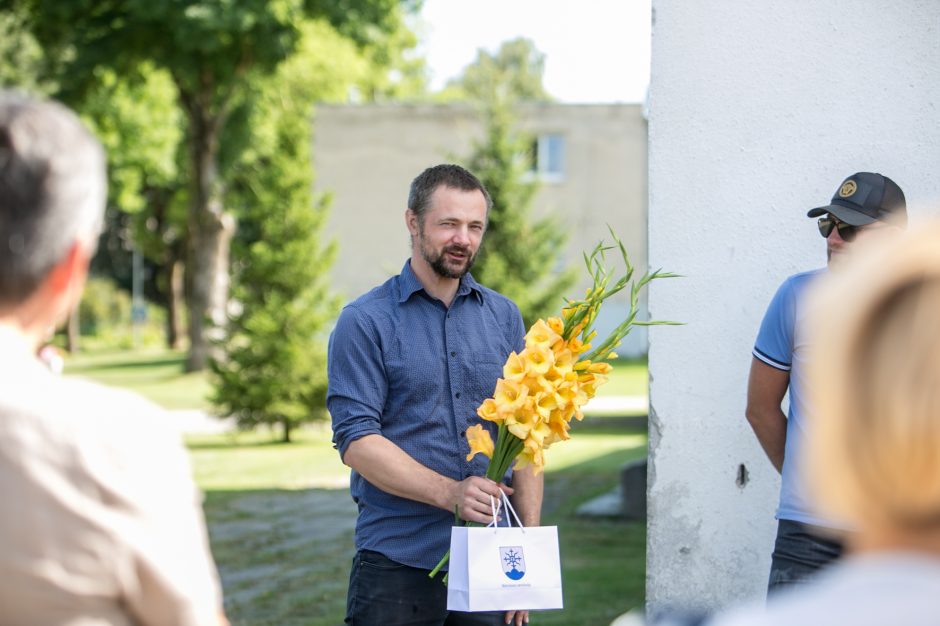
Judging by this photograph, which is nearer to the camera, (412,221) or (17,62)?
(412,221)

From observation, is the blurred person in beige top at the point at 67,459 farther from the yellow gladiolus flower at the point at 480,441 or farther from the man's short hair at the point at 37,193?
the yellow gladiolus flower at the point at 480,441

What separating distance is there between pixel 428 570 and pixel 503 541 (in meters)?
0.41

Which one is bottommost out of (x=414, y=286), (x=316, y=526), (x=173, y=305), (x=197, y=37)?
(x=173, y=305)

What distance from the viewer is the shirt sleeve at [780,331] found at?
367 cm

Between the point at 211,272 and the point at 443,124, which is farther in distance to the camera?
the point at 443,124

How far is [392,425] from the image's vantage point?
12.5 ft

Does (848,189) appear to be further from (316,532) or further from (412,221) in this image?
(316,532)

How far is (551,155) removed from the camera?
3662cm

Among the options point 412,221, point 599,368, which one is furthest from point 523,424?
point 412,221

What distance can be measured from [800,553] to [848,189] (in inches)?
46.1

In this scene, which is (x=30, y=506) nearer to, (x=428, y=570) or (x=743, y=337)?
(x=428, y=570)

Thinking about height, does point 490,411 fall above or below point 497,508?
above

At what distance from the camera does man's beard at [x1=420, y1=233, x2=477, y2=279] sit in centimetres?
385

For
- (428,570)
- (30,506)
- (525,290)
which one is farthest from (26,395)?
(525,290)
